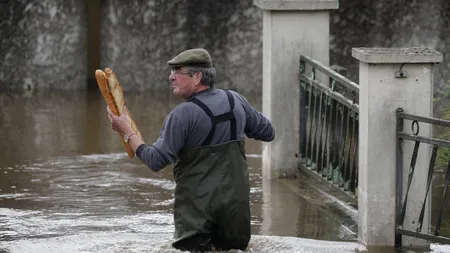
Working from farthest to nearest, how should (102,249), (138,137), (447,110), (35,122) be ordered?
1. (35,122)
2. (447,110)
3. (102,249)
4. (138,137)

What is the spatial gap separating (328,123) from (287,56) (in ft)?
3.05

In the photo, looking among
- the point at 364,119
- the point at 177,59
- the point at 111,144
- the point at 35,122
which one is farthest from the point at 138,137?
the point at 35,122

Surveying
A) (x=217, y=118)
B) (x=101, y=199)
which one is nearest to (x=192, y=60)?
(x=217, y=118)

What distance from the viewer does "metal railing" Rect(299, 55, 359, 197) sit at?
10047 millimetres

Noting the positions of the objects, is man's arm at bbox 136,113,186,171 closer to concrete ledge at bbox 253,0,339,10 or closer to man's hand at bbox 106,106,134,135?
man's hand at bbox 106,106,134,135

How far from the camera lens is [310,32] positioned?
11352 millimetres

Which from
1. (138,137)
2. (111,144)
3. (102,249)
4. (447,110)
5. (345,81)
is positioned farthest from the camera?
(111,144)

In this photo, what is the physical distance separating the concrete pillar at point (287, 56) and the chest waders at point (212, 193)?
3.22 m

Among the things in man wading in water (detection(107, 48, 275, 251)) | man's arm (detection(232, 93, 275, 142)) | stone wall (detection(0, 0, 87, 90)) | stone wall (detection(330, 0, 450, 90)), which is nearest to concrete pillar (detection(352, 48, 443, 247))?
man's arm (detection(232, 93, 275, 142))

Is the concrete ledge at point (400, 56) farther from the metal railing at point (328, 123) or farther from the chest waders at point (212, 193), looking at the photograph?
the chest waders at point (212, 193)

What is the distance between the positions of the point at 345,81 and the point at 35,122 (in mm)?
5150

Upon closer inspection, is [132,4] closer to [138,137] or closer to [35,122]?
[35,122]

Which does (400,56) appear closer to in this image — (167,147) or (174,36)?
(167,147)

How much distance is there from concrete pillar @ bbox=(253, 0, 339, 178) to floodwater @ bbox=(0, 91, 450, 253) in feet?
0.95
